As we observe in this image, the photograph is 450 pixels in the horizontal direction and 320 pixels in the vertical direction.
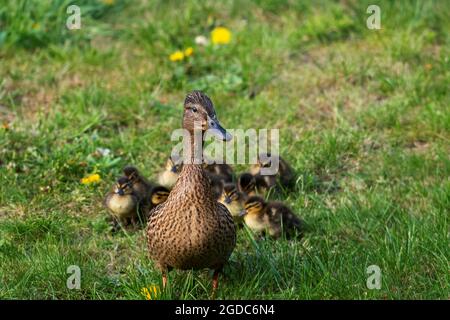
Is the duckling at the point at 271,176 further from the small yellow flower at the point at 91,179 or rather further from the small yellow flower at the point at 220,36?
the small yellow flower at the point at 220,36

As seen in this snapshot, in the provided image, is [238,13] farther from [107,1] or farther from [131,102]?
[131,102]

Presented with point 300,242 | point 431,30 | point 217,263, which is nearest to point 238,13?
point 431,30

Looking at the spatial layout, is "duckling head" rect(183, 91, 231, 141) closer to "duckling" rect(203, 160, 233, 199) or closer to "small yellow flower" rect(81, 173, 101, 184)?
"duckling" rect(203, 160, 233, 199)

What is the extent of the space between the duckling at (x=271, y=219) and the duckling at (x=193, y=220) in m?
0.78

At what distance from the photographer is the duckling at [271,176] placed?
18.4ft

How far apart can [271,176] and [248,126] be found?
88 centimetres

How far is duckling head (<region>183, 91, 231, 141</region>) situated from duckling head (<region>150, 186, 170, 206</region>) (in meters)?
1.15

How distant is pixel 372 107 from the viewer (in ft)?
21.5

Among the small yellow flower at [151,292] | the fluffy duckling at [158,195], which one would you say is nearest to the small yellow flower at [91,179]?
the fluffy duckling at [158,195]

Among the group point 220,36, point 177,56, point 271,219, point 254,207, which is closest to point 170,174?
point 254,207

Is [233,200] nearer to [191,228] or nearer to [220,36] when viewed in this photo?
[191,228]

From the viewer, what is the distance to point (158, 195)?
533 centimetres

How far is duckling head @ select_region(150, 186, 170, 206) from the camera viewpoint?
5328 millimetres
